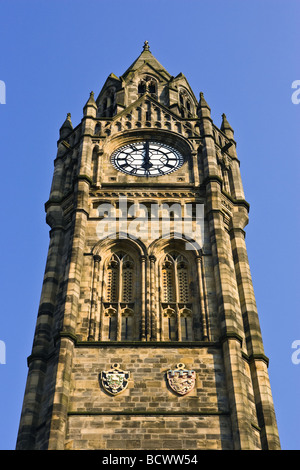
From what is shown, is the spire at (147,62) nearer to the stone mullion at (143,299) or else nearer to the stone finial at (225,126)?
the stone finial at (225,126)

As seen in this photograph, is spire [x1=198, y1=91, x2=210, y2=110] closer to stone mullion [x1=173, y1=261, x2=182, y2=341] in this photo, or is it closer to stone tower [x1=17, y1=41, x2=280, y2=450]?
stone tower [x1=17, y1=41, x2=280, y2=450]

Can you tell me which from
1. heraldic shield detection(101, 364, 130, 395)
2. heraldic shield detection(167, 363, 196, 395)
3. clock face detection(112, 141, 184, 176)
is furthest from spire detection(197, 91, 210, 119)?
heraldic shield detection(101, 364, 130, 395)

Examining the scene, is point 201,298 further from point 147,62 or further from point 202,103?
point 147,62

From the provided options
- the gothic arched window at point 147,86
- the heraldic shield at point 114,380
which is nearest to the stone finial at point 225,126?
the gothic arched window at point 147,86

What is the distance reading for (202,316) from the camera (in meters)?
28.1

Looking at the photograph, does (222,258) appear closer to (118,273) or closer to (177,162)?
(118,273)

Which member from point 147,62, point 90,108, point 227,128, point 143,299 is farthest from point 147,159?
point 147,62

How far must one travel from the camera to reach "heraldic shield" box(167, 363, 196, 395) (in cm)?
2533

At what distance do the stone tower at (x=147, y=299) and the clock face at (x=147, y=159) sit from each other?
82 mm

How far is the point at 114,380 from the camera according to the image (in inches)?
1003

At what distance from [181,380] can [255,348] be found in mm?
3937

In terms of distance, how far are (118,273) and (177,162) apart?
7.86m

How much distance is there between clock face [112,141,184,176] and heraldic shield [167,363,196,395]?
1169 centimetres
